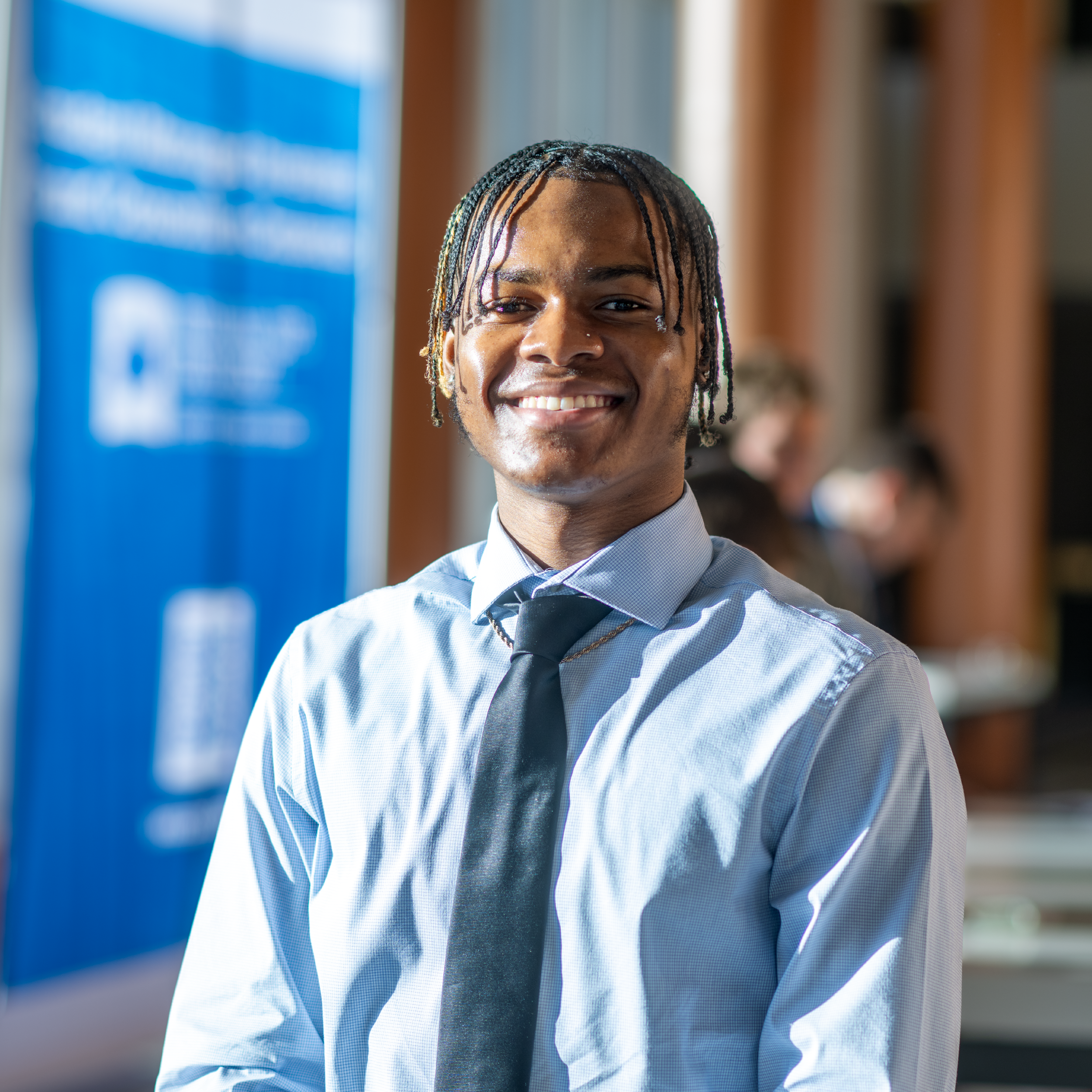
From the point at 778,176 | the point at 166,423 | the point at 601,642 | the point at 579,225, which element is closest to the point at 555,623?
the point at 601,642

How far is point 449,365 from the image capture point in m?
0.97

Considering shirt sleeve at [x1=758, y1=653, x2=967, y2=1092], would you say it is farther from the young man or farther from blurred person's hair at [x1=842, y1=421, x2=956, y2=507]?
blurred person's hair at [x1=842, y1=421, x2=956, y2=507]

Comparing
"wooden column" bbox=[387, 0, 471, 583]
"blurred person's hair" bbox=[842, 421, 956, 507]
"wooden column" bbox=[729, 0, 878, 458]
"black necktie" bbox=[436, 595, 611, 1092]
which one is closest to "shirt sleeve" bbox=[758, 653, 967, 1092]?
"black necktie" bbox=[436, 595, 611, 1092]

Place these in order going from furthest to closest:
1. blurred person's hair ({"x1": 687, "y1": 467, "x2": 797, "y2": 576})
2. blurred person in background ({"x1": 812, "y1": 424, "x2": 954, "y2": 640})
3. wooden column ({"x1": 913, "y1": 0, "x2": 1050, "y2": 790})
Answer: wooden column ({"x1": 913, "y1": 0, "x2": 1050, "y2": 790}) < blurred person in background ({"x1": 812, "y1": 424, "x2": 954, "y2": 640}) < blurred person's hair ({"x1": 687, "y1": 467, "x2": 797, "y2": 576})

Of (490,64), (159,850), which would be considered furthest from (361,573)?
(490,64)

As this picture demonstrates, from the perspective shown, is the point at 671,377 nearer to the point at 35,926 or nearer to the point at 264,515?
the point at 35,926

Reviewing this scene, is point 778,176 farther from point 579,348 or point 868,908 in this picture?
point 868,908

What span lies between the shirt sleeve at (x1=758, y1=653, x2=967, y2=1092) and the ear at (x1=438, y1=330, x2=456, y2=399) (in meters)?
0.36

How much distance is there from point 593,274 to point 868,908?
428mm

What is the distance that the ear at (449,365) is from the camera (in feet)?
3.15

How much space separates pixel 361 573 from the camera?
3.74 meters

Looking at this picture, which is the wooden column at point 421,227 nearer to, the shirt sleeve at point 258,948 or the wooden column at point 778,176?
the wooden column at point 778,176

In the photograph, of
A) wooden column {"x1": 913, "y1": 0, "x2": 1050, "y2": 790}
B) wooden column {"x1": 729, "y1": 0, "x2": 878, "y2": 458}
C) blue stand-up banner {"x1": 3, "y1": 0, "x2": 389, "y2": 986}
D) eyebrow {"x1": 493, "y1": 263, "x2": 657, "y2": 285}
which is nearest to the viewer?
eyebrow {"x1": 493, "y1": 263, "x2": 657, "y2": 285}

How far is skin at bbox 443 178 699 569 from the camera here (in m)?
0.86
